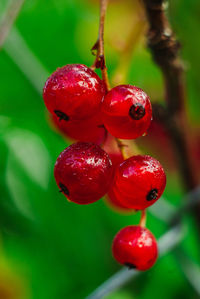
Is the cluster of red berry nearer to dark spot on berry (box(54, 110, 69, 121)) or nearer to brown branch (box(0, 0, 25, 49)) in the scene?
dark spot on berry (box(54, 110, 69, 121))

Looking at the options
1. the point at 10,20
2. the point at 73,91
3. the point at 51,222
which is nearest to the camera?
the point at 73,91

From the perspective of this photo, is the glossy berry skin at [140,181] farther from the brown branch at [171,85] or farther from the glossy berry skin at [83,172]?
the brown branch at [171,85]

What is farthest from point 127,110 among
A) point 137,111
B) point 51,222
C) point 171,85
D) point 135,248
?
point 51,222

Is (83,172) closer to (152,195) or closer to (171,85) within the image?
(152,195)

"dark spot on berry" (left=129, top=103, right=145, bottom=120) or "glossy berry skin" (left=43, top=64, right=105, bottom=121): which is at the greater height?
"glossy berry skin" (left=43, top=64, right=105, bottom=121)

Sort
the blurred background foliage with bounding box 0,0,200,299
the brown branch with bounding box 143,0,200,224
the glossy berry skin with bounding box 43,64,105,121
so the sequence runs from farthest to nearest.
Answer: the blurred background foliage with bounding box 0,0,200,299 → the brown branch with bounding box 143,0,200,224 → the glossy berry skin with bounding box 43,64,105,121

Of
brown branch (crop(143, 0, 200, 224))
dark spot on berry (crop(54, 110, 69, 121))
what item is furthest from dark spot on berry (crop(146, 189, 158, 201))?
brown branch (crop(143, 0, 200, 224))

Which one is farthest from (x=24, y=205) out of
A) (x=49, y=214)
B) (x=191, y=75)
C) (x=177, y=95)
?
(x=191, y=75)
